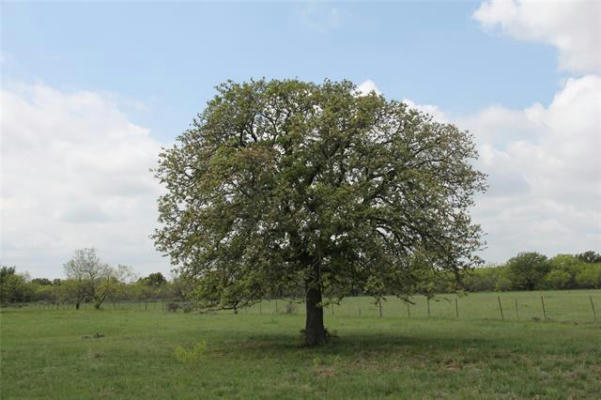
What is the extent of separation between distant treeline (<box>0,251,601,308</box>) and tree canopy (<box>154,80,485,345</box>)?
7279cm

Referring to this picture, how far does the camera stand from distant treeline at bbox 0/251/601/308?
100988 mm

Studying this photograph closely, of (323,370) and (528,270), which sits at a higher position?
(528,270)

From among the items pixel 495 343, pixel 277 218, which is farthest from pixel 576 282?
pixel 277 218

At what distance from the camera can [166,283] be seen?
3745 inches

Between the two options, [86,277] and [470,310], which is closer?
[470,310]

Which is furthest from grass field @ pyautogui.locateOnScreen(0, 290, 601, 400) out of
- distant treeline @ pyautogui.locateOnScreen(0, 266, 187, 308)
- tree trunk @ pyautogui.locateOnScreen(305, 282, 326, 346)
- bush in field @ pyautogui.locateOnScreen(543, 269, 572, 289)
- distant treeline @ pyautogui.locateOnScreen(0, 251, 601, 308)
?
bush in field @ pyautogui.locateOnScreen(543, 269, 572, 289)

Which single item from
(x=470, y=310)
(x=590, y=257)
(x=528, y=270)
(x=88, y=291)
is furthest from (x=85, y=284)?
(x=590, y=257)

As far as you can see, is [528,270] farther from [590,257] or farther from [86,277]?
[86,277]

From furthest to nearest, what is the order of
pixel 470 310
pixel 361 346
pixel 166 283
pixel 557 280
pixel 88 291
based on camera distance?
pixel 557 280
pixel 88 291
pixel 166 283
pixel 470 310
pixel 361 346

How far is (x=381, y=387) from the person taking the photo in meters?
14.0

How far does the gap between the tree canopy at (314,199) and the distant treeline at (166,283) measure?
72792 millimetres

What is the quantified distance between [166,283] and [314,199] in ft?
265

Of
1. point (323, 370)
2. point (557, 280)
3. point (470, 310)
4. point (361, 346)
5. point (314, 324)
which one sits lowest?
point (323, 370)

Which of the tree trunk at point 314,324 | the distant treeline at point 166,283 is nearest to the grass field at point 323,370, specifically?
the tree trunk at point 314,324
